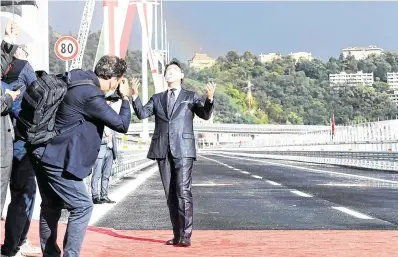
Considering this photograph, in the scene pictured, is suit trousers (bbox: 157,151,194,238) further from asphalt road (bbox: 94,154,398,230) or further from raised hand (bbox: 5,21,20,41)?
raised hand (bbox: 5,21,20,41)

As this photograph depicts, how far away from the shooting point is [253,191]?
17.2 m

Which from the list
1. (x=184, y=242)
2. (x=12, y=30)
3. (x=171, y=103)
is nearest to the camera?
(x=12, y=30)

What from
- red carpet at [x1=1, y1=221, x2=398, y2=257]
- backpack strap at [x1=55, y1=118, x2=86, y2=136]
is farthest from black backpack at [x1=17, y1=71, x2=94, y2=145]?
red carpet at [x1=1, y1=221, x2=398, y2=257]

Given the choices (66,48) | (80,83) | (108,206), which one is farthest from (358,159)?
(80,83)

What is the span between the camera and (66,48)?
14.8 meters

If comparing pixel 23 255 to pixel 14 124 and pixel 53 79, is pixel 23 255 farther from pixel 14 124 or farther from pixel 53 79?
pixel 53 79

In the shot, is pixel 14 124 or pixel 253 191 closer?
pixel 14 124

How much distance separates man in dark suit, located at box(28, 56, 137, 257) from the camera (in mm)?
5727

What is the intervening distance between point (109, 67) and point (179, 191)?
2343 mm

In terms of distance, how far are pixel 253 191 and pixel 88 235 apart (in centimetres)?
905

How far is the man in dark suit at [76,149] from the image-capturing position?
225 inches

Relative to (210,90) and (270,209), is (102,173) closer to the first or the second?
(270,209)

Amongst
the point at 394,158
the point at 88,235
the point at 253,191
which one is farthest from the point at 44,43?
the point at 394,158

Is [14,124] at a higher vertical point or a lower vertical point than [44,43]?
lower
